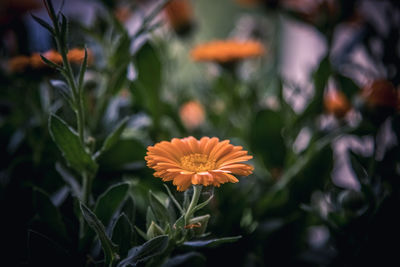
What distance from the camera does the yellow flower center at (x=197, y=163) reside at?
0.21 m

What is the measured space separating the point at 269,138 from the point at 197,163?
0.88 feet

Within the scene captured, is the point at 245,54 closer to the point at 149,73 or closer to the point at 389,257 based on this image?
the point at 149,73

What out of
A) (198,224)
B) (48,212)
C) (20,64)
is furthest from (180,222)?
(20,64)

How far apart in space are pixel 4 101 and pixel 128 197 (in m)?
0.29

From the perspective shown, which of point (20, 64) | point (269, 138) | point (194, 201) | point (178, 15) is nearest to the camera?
point (194, 201)

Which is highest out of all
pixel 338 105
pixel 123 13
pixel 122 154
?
pixel 123 13

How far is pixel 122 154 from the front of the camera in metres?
0.39

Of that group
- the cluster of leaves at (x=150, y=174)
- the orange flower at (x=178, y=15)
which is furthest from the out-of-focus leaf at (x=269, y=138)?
the orange flower at (x=178, y=15)

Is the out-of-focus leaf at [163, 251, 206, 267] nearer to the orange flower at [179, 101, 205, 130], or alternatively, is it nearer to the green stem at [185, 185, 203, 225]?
the green stem at [185, 185, 203, 225]

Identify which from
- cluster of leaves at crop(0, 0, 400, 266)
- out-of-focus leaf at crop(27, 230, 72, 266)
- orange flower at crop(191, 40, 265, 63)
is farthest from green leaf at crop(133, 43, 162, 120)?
out-of-focus leaf at crop(27, 230, 72, 266)

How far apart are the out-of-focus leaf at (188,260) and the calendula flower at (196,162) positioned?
3.5 inches

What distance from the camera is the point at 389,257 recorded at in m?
0.37

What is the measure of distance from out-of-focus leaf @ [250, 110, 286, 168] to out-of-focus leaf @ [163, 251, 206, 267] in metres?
0.22

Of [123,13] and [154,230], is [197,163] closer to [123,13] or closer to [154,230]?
[154,230]
